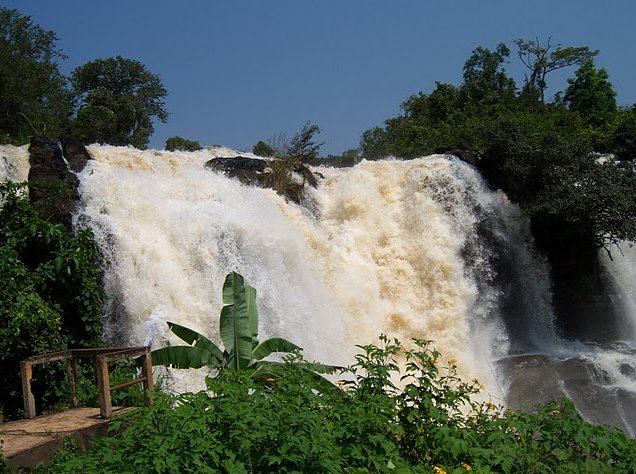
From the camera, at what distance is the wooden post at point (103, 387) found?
7957mm

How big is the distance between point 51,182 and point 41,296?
3.04m

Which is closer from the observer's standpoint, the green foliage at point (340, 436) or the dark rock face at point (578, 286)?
the green foliage at point (340, 436)

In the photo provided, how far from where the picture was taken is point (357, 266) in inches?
656

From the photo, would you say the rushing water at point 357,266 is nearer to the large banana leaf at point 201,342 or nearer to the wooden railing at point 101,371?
the large banana leaf at point 201,342

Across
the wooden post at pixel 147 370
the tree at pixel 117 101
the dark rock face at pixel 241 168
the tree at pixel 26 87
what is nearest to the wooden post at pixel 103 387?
the wooden post at pixel 147 370

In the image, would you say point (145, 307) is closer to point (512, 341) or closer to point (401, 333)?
point (401, 333)

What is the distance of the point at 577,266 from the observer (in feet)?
66.4

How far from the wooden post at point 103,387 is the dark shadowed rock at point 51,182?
201 inches

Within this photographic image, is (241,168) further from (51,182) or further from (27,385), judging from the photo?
(27,385)

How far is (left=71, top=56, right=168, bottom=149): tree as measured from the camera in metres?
36.4

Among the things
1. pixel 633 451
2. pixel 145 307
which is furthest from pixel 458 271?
pixel 633 451

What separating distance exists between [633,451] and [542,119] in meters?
25.0

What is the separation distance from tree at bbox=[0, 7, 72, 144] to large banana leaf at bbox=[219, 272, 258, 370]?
724 inches

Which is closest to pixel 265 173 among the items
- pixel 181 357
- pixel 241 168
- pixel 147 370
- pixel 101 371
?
pixel 241 168
